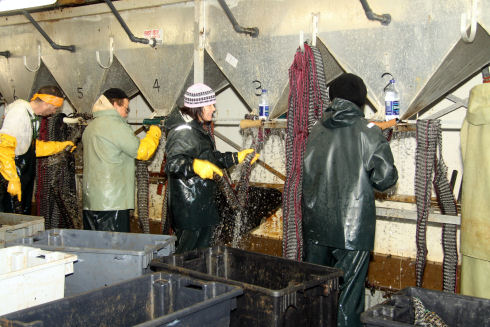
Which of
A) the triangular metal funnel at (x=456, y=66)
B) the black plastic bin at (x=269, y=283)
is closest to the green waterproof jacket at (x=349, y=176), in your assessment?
the black plastic bin at (x=269, y=283)

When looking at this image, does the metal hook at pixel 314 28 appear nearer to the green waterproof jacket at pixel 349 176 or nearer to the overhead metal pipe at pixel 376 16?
the overhead metal pipe at pixel 376 16

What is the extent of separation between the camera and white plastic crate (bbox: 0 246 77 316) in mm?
2350

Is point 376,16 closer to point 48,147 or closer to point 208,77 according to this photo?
point 208,77

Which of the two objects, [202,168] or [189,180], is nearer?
[202,168]

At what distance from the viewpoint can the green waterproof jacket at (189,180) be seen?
3.54 meters

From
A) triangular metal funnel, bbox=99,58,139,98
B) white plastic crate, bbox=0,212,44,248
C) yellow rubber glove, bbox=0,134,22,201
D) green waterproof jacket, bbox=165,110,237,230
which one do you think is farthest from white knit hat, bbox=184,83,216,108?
triangular metal funnel, bbox=99,58,139,98

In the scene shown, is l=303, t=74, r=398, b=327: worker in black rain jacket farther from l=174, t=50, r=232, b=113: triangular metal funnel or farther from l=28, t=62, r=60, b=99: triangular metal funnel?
l=28, t=62, r=60, b=99: triangular metal funnel

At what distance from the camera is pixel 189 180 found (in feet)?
12.0

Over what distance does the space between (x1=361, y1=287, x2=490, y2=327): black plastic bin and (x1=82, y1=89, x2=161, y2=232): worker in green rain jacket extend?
8.28 ft

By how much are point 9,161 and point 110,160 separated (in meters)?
0.83

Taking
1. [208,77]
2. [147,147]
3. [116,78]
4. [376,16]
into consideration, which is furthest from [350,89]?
[116,78]

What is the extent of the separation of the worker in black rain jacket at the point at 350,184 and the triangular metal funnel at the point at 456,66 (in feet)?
1.89

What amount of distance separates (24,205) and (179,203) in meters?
1.84

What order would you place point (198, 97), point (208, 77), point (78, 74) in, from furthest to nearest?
1. point (78, 74)
2. point (208, 77)
3. point (198, 97)
